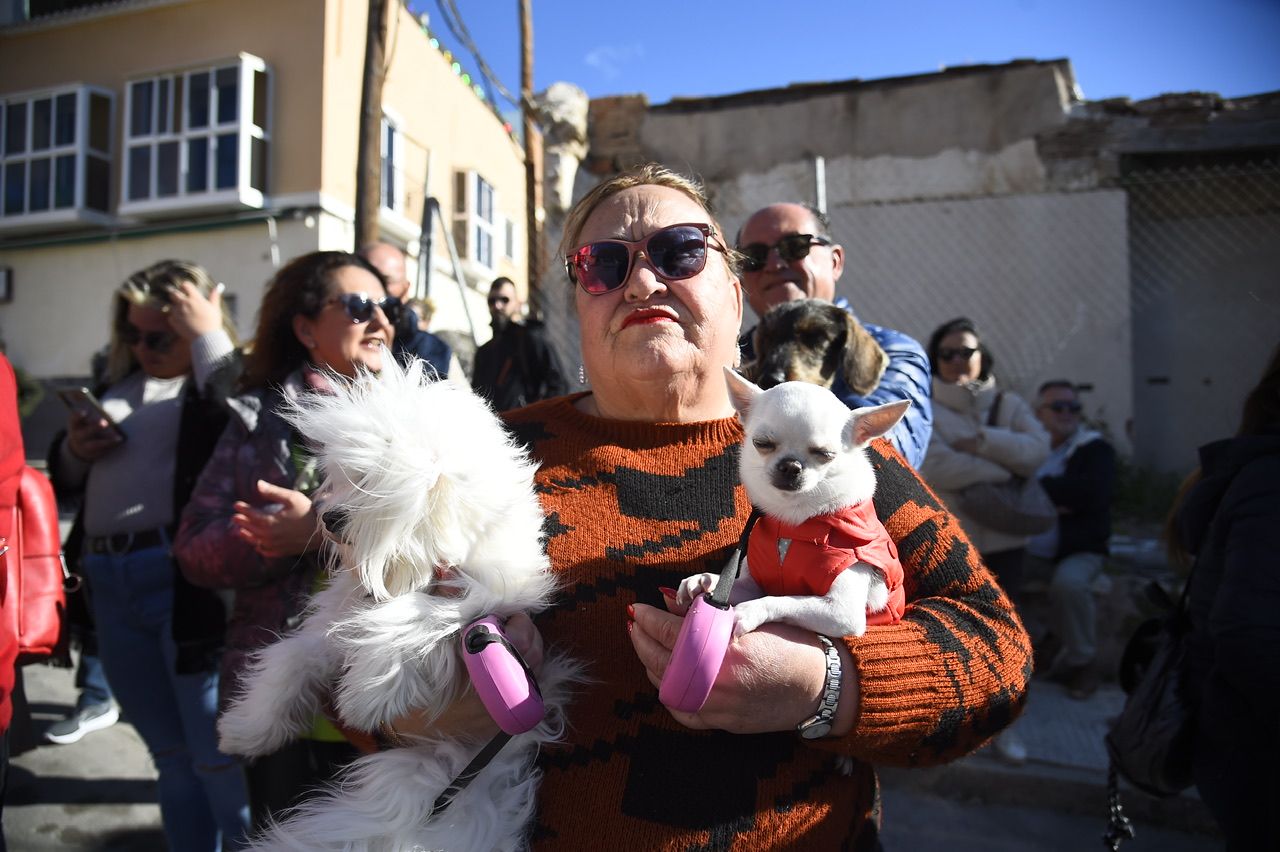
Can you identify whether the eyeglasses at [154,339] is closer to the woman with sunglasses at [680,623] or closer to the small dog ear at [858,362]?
the woman with sunglasses at [680,623]

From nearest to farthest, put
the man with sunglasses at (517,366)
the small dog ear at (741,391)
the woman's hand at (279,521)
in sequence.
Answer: the small dog ear at (741,391) < the woman's hand at (279,521) < the man with sunglasses at (517,366)

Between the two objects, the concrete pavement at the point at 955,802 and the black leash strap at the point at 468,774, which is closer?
the black leash strap at the point at 468,774

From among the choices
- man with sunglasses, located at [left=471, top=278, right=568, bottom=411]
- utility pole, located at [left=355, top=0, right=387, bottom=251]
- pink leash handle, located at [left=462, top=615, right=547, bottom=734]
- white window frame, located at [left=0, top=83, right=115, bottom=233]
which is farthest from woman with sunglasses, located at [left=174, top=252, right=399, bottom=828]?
white window frame, located at [left=0, top=83, right=115, bottom=233]

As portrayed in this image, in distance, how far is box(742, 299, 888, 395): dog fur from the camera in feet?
7.09

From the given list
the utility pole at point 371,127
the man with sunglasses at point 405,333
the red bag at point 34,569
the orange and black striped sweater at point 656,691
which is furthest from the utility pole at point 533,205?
the orange and black striped sweater at point 656,691

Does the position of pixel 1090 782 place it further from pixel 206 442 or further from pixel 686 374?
pixel 206 442

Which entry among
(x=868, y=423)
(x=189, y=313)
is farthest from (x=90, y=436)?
(x=868, y=423)

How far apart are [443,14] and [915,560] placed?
1134cm

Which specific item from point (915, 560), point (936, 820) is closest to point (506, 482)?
point (915, 560)

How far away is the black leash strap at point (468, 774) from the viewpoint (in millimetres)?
1266

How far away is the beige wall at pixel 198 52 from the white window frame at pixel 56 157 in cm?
21

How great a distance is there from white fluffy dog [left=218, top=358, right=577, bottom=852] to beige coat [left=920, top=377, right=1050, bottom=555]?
10.7ft

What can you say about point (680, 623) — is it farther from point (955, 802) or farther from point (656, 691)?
point (955, 802)

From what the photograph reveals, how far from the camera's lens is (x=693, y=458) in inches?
64.7
